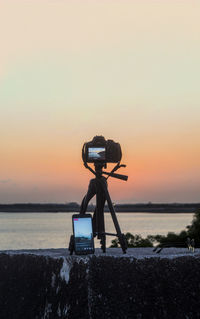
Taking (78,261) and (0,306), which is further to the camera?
A: (0,306)

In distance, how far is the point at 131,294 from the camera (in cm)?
675

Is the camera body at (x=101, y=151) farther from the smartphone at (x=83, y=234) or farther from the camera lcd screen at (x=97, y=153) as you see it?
the smartphone at (x=83, y=234)

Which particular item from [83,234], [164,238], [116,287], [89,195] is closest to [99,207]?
[89,195]

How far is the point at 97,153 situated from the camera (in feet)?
25.4

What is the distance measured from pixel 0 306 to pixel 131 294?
1.71 meters

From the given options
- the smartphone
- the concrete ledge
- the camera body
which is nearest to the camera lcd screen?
the camera body

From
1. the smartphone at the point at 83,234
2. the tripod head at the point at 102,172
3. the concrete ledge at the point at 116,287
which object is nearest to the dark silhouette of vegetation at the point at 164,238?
the tripod head at the point at 102,172

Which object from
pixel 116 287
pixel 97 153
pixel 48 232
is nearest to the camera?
pixel 116 287

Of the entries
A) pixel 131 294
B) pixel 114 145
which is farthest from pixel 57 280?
pixel 114 145

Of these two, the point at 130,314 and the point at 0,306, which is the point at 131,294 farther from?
the point at 0,306

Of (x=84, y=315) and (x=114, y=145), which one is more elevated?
(x=114, y=145)

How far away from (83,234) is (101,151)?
1186 mm

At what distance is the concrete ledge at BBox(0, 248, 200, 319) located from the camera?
6684 millimetres

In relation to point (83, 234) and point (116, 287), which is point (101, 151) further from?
point (116, 287)
